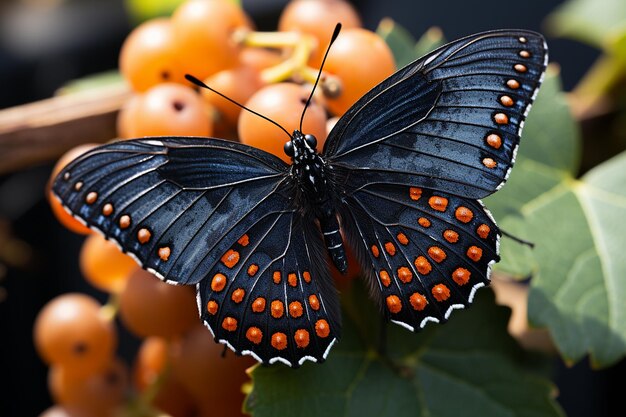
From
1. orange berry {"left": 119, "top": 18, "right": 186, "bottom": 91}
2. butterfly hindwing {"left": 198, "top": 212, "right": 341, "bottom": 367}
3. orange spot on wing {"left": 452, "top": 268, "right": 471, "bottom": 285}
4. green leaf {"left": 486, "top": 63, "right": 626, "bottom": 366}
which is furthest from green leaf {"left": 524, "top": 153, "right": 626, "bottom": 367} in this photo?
orange berry {"left": 119, "top": 18, "right": 186, "bottom": 91}

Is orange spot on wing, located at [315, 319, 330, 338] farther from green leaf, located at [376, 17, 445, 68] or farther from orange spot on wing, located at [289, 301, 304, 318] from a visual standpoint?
green leaf, located at [376, 17, 445, 68]

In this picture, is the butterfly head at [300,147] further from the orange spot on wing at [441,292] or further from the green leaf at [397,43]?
the green leaf at [397,43]

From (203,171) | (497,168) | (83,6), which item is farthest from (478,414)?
(83,6)

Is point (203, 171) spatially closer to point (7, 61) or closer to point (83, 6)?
point (7, 61)

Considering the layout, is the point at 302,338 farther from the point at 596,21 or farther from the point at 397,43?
the point at 596,21

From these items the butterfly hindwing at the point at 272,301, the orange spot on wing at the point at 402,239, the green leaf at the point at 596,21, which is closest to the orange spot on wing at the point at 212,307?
the butterfly hindwing at the point at 272,301

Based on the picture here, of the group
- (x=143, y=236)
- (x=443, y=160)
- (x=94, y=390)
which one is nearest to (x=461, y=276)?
(x=443, y=160)
